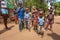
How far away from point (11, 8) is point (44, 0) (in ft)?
30.9

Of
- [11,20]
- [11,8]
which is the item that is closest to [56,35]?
[11,20]

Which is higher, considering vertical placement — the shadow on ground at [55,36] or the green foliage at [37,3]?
the green foliage at [37,3]

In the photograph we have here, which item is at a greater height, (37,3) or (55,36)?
(37,3)

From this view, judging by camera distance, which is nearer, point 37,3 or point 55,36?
point 55,36

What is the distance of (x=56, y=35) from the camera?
12.7 meters

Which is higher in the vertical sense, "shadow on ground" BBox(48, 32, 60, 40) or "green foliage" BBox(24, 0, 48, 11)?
"green foliage" BBox(24, 0, 48, 11)

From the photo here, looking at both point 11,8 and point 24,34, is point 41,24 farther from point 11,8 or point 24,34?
point 11,8

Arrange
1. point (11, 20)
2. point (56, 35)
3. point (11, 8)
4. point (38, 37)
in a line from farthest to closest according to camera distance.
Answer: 1. point (11, 8)
2. point (11, 20)
3. point (56, 35)
4. point (38, 37)

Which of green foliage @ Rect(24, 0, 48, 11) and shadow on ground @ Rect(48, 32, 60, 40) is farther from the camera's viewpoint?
green foliage @ Rect(24, 0, 48, 11)

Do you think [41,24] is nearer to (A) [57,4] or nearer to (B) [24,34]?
(B) [24,34]

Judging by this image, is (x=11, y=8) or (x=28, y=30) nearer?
(x=28, y=30)

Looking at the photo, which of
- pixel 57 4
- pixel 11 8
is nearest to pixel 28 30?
pixel 11 8

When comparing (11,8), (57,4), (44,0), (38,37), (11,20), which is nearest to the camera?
(38,37)

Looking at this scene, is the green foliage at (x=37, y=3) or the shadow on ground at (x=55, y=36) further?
the green foliage at (x=37, y=3)
